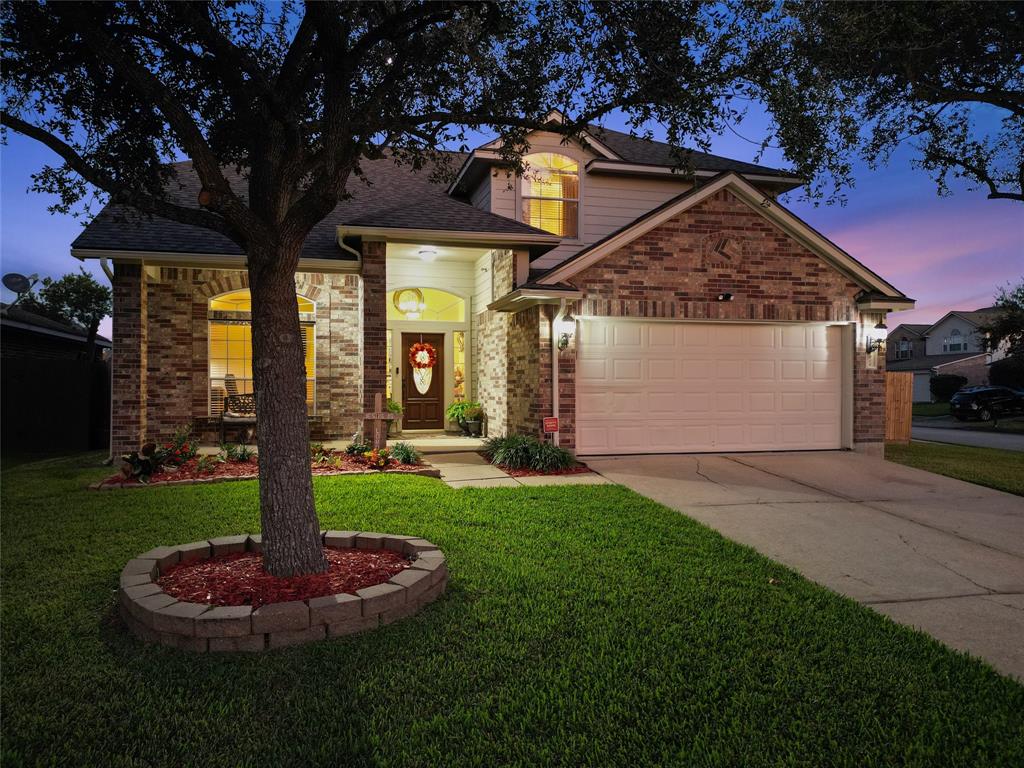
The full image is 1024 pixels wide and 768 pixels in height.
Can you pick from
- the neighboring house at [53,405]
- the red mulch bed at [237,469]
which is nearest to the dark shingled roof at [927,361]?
the red mulch bed at [237,469]

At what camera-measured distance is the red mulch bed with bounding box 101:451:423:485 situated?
8.05m

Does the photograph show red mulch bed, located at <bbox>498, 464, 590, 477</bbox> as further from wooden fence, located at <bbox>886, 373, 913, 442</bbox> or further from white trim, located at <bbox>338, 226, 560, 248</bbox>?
wooden fence, located at <bbox>886, 373, 913, 442</bbox>

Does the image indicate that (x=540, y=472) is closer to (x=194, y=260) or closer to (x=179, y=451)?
(x=179, y=451)

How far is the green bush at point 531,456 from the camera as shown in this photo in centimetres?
923

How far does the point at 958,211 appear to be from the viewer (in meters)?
20.5

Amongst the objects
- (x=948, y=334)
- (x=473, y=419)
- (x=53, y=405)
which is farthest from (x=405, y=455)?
(x=948, y=334)

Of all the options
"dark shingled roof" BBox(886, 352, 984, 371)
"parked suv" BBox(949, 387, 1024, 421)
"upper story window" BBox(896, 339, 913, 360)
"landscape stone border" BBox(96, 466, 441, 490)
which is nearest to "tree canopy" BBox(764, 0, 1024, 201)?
"landscape stone border" BBox(96, 466, 441, 490)

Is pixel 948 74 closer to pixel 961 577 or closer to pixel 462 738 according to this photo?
pixel 961 577

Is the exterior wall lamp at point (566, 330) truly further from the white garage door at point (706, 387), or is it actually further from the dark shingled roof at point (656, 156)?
the dark shingled roof at point (656, 156)

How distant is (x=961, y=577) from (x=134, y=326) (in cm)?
1118

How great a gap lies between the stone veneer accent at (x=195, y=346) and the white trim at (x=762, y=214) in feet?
10.7

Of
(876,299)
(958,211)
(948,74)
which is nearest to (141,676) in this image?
(876,299)

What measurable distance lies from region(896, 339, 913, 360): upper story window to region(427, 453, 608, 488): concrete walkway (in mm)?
53126

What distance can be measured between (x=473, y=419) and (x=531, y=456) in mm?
4472
